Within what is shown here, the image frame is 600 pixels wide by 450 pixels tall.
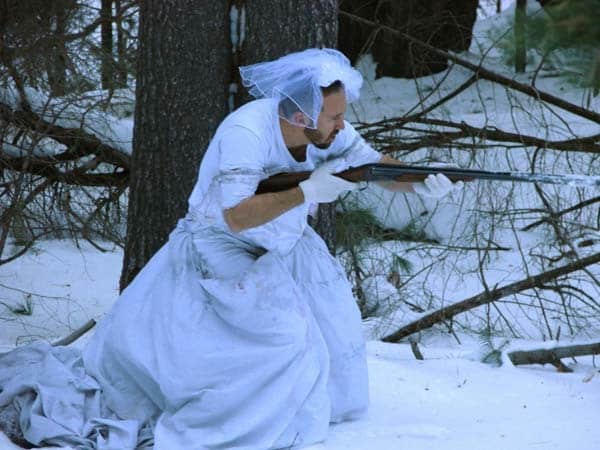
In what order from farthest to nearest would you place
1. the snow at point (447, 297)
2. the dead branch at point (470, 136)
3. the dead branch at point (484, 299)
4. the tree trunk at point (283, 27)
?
the dead branch at point (470, 136) < the dead branch at point (484, 299) < the tree trunk at point (283, 27) < the snow at point (447, 297)

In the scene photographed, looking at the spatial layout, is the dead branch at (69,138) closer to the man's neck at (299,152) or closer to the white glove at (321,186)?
the man's neck at (299,152)

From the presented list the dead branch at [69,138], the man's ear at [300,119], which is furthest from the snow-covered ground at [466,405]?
the dead branch at [69,138]

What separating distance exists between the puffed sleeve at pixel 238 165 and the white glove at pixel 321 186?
0.49 feet

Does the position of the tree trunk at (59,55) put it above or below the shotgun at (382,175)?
above

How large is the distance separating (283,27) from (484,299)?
1762 mm

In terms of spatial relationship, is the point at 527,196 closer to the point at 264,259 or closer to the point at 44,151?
the point at 44,151

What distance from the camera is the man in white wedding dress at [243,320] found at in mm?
3041

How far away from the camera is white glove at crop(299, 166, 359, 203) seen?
3041 millimetres

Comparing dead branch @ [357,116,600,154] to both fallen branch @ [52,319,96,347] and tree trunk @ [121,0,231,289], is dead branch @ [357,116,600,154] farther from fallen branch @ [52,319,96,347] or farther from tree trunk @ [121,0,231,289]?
fallen branch @ [52,319,96,347]

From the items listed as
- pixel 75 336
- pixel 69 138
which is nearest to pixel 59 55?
pixel 69 138

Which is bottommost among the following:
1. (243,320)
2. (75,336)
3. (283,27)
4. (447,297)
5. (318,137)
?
(447,297)

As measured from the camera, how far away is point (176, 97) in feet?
Answer: 12.8

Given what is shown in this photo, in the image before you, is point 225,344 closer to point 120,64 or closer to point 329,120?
point 329,120

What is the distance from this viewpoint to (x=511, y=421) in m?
3.40
